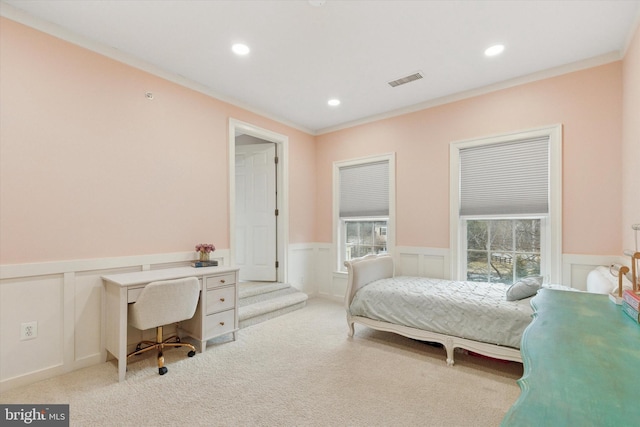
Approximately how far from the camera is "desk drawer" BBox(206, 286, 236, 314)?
9.75 ft

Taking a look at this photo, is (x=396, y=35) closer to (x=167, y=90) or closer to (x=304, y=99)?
(x=304, y=99)

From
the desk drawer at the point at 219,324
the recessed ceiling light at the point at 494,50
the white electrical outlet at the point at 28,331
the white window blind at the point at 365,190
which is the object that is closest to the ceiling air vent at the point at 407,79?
the recessed ceiling light at the point at 494,50

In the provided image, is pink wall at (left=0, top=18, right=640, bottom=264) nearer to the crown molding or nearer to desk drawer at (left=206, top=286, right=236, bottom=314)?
the crown molding

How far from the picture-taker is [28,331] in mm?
2303

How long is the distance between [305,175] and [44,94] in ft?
10.6

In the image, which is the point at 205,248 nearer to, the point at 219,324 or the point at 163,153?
the point at 219,324

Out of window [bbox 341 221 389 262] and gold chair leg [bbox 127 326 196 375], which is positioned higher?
window [bbox 341 221 389 262]

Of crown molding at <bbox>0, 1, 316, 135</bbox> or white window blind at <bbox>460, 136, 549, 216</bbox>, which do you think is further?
white window blind at <bbox>460, 136, 549, 216</bbox>

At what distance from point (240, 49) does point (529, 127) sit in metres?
3.06

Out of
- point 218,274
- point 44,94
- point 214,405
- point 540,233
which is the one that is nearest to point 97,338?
point 218,274

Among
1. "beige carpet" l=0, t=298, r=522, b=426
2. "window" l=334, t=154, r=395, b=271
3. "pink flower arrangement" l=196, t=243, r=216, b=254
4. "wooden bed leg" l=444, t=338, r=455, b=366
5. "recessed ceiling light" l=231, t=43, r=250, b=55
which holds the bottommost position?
"beige carpet" l=0, t=298, r=522, b=426

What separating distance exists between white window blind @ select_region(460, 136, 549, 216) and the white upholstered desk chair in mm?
3157

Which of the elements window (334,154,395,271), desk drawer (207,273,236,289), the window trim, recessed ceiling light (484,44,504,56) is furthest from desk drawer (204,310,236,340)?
recessed ceiling light (484,44,504,56)

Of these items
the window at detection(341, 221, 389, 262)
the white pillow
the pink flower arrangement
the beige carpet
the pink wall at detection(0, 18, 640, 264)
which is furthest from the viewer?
the window at detection(341, 221, 389, 262)
